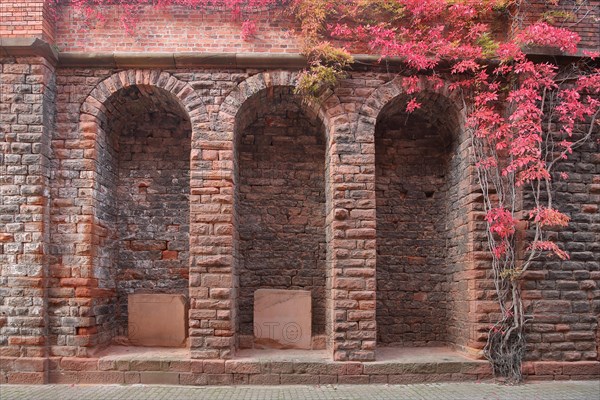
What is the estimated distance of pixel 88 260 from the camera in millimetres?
6648

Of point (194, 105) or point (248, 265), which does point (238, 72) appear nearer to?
point (194, 105)

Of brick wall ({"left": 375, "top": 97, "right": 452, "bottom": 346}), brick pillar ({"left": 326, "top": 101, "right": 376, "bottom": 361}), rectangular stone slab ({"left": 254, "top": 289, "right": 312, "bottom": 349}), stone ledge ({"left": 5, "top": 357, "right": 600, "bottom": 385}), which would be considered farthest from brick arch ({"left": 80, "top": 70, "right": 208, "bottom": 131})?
stone ledge ({"left": 5, "top": 357, "right": 600, "bottom": 385})

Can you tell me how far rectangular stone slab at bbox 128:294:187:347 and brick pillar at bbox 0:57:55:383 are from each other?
120cm

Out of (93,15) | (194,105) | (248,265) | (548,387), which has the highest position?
(93,15)

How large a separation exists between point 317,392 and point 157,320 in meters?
2.55

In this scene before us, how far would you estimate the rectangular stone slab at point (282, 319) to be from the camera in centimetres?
732

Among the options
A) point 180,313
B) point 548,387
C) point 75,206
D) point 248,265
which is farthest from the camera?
point 248,265

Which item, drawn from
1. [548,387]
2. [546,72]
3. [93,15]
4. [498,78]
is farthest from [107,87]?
[548,387]

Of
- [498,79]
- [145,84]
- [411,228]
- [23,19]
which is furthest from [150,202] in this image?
[498,79]

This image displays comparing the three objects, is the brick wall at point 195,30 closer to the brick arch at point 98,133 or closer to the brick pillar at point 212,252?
the brick arch at point 98,133

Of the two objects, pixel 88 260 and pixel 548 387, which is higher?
pixel 88 260

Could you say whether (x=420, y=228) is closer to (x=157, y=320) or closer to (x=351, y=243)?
(x=351, y=243)

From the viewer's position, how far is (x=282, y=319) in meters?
7.36

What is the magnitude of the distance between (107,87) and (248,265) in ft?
10.4
